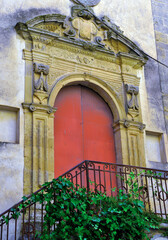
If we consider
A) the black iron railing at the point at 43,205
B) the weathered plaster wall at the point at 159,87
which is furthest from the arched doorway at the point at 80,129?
the weathered plaster wall at the point at 159,87

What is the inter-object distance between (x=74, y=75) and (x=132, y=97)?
1.55 m

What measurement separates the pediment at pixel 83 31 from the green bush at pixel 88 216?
396 centimetres

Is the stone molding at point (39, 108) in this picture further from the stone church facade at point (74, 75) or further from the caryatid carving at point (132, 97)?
the caryatid carving at point (132, 97)

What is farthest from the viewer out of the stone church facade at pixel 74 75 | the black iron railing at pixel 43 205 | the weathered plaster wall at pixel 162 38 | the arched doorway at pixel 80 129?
the weathered plaster wall at pixel 162 38

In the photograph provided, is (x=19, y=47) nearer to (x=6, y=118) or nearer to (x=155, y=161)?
(x=6, y=118)

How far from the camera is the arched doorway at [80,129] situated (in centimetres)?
844

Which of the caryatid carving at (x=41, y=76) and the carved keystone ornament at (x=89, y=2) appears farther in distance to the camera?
the carved keystone ornament at (x=89, y=2)

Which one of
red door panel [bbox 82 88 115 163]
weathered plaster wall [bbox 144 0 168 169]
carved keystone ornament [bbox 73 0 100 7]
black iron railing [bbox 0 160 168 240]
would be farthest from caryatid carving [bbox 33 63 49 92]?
weathered plaster wall [bbox 144 0 168 169]

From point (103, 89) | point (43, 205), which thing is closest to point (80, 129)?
point (103, 89)

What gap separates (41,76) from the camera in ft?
27.5

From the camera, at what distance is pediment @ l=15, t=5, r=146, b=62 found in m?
8.71

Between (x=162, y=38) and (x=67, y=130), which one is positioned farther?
(x=162, y=38)

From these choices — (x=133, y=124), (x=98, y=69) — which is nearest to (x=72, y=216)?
(x=133, y=124)

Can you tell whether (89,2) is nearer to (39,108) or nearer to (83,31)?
(83,31)
